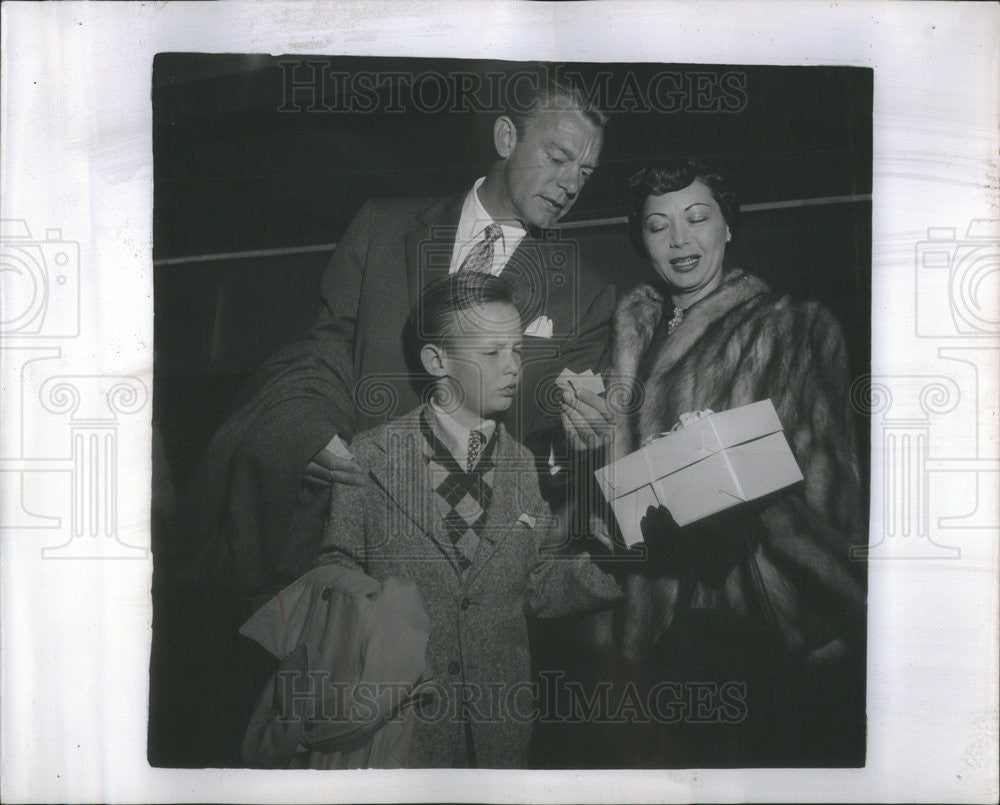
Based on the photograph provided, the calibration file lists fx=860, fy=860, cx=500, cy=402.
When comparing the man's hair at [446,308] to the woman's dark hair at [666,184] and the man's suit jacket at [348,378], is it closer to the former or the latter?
the man's suit jacket at [348,378]

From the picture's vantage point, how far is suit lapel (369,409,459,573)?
220cm

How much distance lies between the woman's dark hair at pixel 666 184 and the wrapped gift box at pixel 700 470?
0.49 meters

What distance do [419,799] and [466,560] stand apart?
2.13ft

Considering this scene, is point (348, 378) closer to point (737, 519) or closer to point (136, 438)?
point (136, 438)

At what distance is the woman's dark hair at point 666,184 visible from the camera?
2240mm

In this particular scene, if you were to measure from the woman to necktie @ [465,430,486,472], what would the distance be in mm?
352

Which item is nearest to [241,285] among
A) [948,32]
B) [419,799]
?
[419,799]

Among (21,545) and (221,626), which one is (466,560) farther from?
(21,545)

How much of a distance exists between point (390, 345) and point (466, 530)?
51 cm

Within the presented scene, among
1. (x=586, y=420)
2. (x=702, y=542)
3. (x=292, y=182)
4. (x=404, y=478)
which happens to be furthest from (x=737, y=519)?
(x=292, y=182)

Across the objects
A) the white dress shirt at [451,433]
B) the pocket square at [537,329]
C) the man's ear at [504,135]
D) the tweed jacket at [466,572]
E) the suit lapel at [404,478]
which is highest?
the man's ear at [504,135]

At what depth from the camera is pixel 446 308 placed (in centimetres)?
221

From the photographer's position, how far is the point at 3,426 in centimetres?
226

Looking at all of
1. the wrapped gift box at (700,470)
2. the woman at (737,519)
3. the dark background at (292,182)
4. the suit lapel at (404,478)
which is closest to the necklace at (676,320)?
the woman at (737,519)
